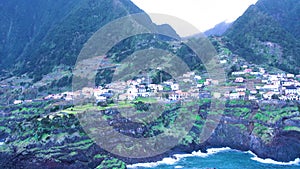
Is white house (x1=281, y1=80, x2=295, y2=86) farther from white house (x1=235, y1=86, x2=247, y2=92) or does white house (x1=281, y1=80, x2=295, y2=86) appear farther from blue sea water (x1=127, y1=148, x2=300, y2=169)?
blue sea water (x1=127, y1=148, x2=300, y2=169)

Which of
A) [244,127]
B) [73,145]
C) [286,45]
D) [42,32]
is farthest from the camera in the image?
[42,32]

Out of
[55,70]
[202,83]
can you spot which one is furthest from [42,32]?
[202,83]

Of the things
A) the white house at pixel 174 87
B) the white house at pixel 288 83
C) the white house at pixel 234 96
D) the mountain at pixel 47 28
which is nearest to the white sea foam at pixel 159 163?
the white house at pixel 234 96

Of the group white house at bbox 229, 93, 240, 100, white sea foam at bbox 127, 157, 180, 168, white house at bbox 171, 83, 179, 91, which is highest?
white house at bbox 171, 83, 179, 91

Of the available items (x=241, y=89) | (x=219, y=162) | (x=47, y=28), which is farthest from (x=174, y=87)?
(x=47, y=28)

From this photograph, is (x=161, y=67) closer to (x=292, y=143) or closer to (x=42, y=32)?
(x=292, y=143)

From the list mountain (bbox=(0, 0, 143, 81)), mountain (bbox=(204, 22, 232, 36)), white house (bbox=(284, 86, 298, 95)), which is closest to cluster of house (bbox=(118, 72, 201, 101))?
white house (bbox=(284, 86, 298, 95))

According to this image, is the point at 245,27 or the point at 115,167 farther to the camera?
the point at 245,27
